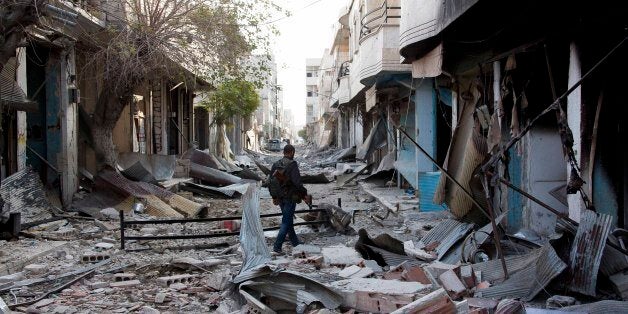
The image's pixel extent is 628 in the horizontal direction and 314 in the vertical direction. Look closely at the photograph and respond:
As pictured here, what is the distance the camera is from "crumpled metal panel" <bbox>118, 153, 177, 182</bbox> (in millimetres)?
13023

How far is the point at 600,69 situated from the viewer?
5773 millimetres

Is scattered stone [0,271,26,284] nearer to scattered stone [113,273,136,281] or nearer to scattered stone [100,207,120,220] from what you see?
scattered stone [113,273,136,281]

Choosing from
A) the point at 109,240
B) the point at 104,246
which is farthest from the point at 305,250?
the point at 109,240

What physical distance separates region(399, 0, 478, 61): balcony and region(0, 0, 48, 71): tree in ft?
16.7

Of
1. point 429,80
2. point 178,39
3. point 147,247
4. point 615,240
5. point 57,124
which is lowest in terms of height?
point 147,247

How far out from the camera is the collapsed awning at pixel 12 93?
8819 mm

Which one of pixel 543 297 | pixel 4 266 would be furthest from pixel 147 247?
pixel 543 297

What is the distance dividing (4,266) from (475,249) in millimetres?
5377

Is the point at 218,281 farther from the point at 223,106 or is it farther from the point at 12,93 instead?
the point at 223,106

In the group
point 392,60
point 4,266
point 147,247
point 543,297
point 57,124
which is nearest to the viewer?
point 543,297

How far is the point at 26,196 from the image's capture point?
370 inches

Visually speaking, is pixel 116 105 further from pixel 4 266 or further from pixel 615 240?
pixel 615 240

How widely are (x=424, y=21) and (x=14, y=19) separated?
5518mm

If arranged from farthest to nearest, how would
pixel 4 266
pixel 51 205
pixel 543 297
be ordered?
pixel 51 205 → pixel 4 266 → pixel 543 297
